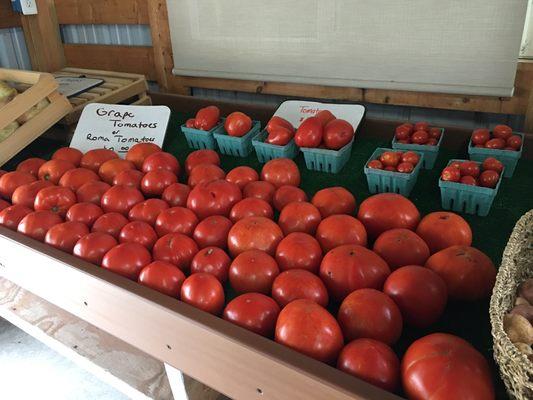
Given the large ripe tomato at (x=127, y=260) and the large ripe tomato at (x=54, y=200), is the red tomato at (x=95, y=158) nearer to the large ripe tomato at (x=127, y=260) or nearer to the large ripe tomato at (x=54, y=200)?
the large ripe tomato at (x=54, y=200)

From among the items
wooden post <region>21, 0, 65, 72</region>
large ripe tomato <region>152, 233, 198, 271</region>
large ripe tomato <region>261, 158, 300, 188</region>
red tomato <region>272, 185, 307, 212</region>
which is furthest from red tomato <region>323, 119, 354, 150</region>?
wooden post <region>21, 0, 65, 72</region>

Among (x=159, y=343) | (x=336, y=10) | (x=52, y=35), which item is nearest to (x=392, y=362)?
(x=159, y=343)

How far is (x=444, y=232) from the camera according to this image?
3.11 ft

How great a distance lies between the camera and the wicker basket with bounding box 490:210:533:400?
0.54m

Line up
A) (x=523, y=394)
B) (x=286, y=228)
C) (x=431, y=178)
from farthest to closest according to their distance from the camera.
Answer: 1. (x=431, y=178)
2. (x=286, y=228)
3. (x=523, y=394)

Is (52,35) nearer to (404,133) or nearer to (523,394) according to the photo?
(404,133)

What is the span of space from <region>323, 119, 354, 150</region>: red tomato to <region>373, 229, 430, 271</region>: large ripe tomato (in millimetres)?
513

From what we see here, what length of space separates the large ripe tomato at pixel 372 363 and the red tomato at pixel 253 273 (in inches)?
9.3

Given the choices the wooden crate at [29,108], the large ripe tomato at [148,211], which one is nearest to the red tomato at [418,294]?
the large ripe tomato at [148,211]

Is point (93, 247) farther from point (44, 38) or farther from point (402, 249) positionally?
point (44, 38)

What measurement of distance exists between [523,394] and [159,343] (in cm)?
60

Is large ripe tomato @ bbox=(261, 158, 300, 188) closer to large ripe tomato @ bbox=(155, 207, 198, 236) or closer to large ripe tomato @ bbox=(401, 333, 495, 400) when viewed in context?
large ripe tomato @ bbox=(155, 207, 198, 236)

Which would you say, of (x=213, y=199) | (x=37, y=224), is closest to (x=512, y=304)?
(x=213, y=199)

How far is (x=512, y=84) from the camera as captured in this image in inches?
55.7
